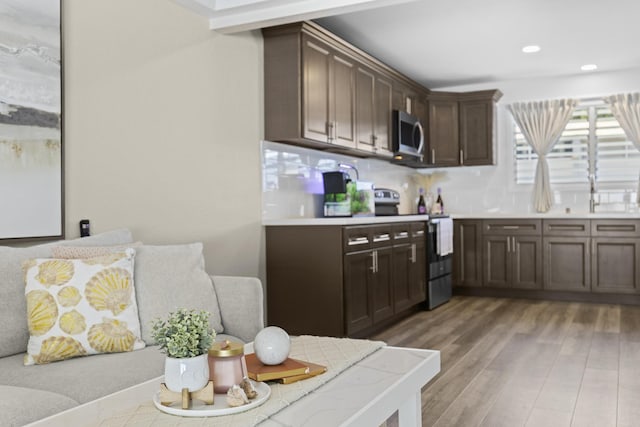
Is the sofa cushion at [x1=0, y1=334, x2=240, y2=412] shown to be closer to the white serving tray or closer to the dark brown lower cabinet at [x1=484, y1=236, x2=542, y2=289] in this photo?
the white serving tray

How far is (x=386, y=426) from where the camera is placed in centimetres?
269

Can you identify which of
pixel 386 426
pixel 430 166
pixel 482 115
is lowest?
pixel 386 426

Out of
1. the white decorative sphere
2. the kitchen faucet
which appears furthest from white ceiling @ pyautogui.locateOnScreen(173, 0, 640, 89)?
the white decorative sphere

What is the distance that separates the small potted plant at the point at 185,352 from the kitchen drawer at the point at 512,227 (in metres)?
5.38

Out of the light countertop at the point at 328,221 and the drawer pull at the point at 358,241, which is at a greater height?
the light countertop at the point at 328,221

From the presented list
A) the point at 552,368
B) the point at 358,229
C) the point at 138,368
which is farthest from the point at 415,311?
the point at 138,368

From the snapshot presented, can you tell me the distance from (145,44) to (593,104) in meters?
5.10

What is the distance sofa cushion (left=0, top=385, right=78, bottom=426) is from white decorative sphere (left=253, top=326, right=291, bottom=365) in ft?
1.85

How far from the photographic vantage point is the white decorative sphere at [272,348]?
5.77 feet

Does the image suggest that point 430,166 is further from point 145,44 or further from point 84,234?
point 84,234

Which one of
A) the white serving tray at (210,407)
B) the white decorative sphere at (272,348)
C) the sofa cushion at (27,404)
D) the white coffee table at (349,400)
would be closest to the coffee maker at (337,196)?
the white coffee table at (349,400)

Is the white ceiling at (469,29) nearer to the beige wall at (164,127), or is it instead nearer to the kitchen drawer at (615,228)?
the beige wall at (164,127)

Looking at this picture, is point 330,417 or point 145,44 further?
point 145,44

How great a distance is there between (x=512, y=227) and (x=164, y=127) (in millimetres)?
4132
